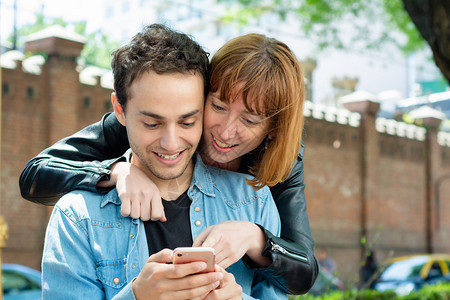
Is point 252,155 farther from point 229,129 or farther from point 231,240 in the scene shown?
point 231,240

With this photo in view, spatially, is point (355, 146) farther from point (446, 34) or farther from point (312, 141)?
point (446, 34)

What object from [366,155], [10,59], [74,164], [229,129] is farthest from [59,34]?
[229,129]

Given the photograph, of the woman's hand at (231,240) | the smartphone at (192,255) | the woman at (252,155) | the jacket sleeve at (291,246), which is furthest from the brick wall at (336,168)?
the smartphone at (192,255)

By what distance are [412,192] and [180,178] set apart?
19676 mm

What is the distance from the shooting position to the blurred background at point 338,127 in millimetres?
11836

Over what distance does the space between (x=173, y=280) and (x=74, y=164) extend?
0.74 meters

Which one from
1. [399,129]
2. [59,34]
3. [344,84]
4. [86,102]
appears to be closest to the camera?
[59,34]

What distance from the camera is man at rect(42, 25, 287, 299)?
1799mm

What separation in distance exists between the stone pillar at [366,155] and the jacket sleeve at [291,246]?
1659 cm

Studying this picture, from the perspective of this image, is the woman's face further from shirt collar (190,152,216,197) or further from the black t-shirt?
the black t-shirt

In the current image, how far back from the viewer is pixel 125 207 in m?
1.91

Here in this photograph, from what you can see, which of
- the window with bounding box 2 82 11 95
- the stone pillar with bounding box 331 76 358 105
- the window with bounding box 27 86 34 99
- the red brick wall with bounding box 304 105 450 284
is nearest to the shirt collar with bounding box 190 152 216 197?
the window with bounding box 2 82 11 95

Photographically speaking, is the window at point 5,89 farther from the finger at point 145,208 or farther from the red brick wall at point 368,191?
the finger at point 145,208

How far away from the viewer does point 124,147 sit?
8.23ft
